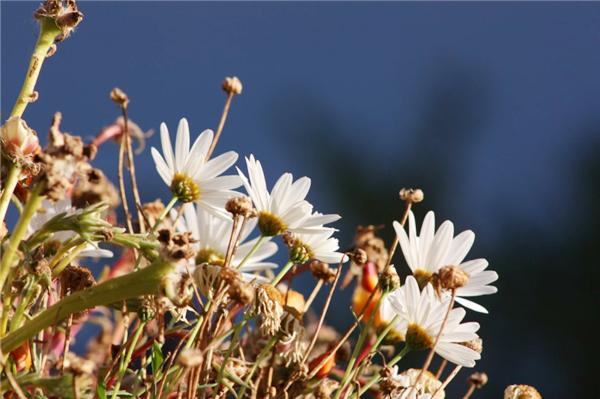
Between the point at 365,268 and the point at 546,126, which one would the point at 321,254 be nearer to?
the point at 365,268

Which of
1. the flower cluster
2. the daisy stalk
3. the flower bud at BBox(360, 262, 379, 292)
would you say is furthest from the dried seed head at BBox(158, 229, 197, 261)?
the flower bud at BBox(360, 262, 379, 292)

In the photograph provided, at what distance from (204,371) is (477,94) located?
5329mm

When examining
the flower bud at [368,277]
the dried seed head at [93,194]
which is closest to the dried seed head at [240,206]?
the dried seed head at [93,194]

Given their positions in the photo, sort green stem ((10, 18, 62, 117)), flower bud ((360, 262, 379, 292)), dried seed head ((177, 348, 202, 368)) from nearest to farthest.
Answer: dried seed head ((177, 348, 202, 368)), green stem ((10, 18, 62, 117)), flower bud ((360, 262, 379, 292))

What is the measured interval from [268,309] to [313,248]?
7cm

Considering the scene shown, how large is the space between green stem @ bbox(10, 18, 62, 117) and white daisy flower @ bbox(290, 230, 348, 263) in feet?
0.43

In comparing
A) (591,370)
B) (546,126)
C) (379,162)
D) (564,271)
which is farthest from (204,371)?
(546,126)

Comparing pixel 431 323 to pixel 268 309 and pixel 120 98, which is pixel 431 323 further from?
pixel 120 98

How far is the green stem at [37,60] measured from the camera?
38 centimetres

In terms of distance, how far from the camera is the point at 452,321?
406 mm

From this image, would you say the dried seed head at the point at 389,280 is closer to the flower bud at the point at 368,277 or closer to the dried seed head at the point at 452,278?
the dried seed head at the point at 452,278

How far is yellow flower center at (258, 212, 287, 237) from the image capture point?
42 centimetres

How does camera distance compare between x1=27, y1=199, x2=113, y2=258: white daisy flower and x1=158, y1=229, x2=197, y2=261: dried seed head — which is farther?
x1=27, y1=199, x2=113, y2=258: white daisy flower

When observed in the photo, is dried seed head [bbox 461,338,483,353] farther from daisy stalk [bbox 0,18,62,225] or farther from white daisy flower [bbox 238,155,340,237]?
daisy stalk [bbox 0,18,62,225]
